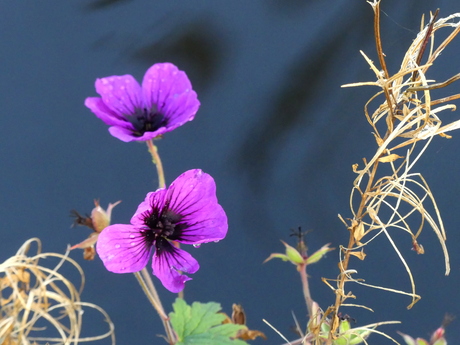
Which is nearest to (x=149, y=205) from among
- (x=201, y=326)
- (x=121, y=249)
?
(x=121, y=249)

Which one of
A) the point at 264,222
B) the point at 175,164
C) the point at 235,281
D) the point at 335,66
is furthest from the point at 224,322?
the point at 335,66

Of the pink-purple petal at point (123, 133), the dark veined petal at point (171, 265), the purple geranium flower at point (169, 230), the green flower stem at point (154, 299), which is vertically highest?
the pink-purple petal at point (123, 133)

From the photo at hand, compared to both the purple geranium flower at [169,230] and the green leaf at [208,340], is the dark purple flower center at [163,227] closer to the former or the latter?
the purple geranium flower at [169,230]

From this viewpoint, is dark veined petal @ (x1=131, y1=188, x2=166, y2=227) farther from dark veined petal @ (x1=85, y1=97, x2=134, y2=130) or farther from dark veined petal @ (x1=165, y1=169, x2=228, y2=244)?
dark veined petal @ (x1=85, y1=97, x2=134, y2=130)

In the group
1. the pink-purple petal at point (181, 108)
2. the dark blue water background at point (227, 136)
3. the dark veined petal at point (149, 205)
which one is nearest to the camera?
the dark veined petal at point (149, 205)

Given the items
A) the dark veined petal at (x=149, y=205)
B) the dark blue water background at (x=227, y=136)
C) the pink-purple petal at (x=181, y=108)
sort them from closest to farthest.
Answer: the dark veined petal at (x=149, y=205), the pink-purple petal at (x=181, y=108), the dark blue water background at (x=227, y=136)

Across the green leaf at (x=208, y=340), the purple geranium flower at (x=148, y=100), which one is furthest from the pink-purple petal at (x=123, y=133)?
the green leaf at (x=208, y=340)

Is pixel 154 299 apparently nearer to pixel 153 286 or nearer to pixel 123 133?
pixel 153 286
